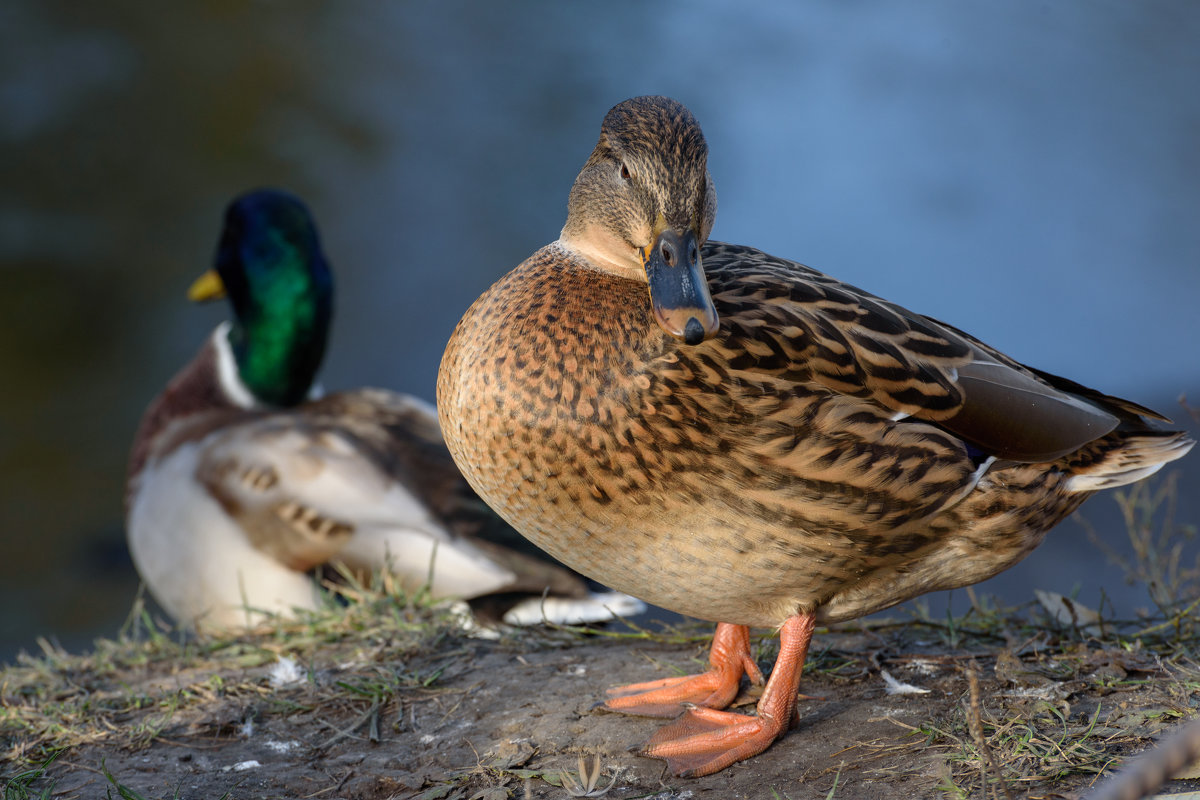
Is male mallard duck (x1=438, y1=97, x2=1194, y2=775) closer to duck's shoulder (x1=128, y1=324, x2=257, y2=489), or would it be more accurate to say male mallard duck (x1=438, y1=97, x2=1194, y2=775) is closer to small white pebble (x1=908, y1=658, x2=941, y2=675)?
small white pebble (x1=908, y1=658, x2=941, y2=675)

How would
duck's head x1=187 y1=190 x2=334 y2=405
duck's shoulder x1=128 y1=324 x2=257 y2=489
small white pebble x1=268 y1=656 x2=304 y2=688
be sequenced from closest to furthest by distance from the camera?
1. small white pebble x1=268 y1=656 x2=304 y2=688
2. duck's shoulder x1=128 y1=324 x2=257 y2=489
3. duck's head x1=187 y1=190 x2=334 y2=405

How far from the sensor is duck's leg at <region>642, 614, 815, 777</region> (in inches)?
87.7

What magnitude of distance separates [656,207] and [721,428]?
45 centimetres

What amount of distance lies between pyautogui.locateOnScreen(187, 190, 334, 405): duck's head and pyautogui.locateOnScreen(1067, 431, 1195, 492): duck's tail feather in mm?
3847

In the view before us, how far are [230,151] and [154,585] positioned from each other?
→ 22.7ft

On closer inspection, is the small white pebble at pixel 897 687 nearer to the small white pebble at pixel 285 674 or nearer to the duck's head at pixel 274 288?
the small white pebble at pixel 285 674

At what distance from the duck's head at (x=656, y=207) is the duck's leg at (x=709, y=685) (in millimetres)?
925

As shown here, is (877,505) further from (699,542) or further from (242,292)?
(242,292)

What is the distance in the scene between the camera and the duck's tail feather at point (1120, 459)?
2432 millimetres

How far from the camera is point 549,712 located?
252 centimetres

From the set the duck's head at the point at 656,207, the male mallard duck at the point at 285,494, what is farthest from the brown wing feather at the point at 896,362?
the male mallard duck at the point at 285,494

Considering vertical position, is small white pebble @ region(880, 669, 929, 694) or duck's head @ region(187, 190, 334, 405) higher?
duck's head @ region(187, 190, 334, 405)

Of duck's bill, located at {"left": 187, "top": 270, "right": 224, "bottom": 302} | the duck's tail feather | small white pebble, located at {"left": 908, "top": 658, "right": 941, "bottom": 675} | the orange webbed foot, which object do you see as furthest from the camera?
duck's bill, located at {"left": 187, "top": 270, "right": 224, "bottom": 302}

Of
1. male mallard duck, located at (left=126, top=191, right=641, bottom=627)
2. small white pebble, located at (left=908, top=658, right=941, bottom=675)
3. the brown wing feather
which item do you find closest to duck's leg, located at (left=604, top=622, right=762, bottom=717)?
small white pebble, located at (left=908, top=658, right=941, bottom=675)
